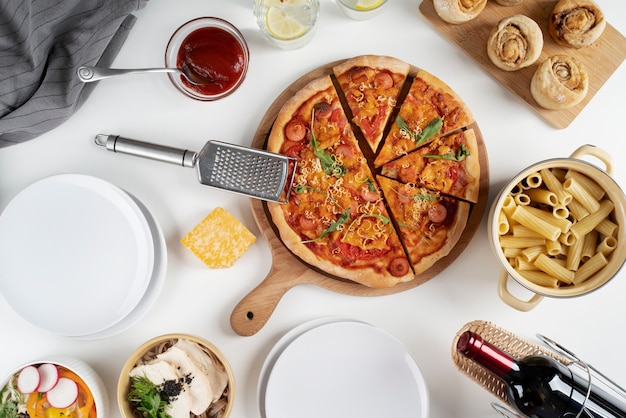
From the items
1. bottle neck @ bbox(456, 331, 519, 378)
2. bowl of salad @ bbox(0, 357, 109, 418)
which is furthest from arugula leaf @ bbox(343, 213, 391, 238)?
bowl of salad @ bbox(0, 357, 109, 418)

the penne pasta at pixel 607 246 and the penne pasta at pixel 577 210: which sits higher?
the penne pasta at pixel 577 210

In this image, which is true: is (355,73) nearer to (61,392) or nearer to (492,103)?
(492,103)

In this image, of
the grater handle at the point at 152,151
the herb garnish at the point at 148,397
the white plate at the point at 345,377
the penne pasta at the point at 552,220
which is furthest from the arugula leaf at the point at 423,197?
the herb garnish at the point at 148,397

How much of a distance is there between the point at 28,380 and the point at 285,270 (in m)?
1.36

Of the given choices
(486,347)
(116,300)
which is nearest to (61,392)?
(116,300)

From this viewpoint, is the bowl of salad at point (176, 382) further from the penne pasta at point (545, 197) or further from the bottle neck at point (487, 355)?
the penne pasta at point (545, 197)

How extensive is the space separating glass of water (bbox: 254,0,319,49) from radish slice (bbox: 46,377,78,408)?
79.8 inches

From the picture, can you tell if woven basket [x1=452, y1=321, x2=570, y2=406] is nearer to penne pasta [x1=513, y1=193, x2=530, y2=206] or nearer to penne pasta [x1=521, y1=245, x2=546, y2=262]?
penne pasta [x1=521, y1=245, x2=546, y2=262]


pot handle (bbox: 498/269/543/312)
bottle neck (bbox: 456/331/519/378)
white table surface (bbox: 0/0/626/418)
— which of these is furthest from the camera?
white table surface (bbox: 0/0/626/418)

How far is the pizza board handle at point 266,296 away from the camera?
9.18ft

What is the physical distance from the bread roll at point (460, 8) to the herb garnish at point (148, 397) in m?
2.38

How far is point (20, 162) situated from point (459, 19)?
97.0 inches

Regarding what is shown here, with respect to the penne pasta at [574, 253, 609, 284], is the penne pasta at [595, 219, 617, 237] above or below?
above

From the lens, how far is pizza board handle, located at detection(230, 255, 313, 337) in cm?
280
